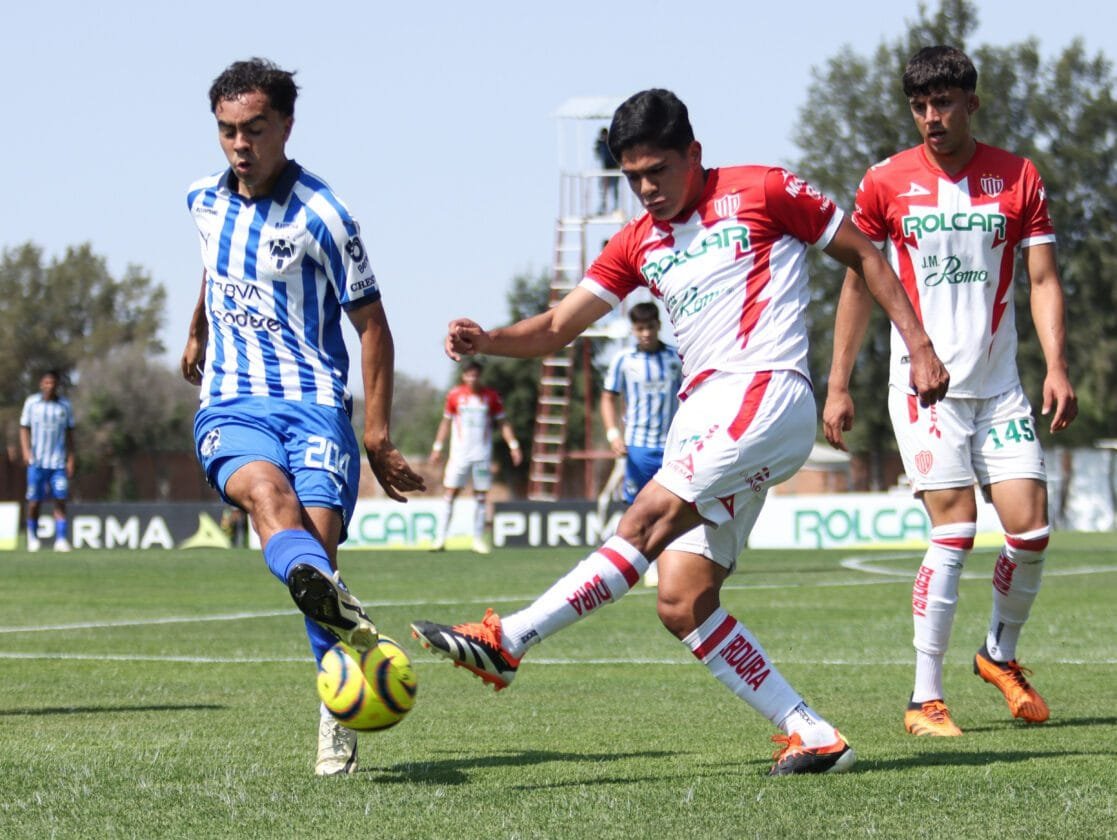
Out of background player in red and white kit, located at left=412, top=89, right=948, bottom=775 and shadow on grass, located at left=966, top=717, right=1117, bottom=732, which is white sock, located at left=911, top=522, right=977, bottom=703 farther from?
background player in red and white kit, located at left=412, top=89, right=948, bottom=775

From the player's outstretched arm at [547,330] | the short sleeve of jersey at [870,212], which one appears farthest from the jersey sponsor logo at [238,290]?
the short sleeve of jersey at [870,212]

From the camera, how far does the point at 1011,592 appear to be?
7.34 m

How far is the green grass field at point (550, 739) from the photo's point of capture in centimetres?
470

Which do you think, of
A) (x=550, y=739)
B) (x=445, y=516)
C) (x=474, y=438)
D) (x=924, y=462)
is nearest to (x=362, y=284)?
(x=550, y=739)

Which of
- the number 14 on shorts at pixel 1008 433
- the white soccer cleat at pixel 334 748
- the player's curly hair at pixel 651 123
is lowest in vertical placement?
the white soccer cleat at pixel 334 748

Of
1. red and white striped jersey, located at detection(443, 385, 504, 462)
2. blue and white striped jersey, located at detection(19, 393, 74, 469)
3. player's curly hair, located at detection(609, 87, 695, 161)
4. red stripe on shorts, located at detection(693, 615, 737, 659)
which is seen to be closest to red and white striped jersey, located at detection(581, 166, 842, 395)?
player's curly hair, located at detection(609, 87, 695, 161)

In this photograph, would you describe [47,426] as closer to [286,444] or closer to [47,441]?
[47,441]

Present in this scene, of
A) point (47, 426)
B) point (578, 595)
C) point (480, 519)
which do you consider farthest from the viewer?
point (47, 426)

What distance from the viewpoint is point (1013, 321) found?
7102 mm

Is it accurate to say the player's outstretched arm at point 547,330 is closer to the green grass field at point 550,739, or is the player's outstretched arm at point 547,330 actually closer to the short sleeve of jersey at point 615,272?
the short sleeve of jersey at point 615,272

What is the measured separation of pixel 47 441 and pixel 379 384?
2141cm

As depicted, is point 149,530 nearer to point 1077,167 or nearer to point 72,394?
point 1077,167

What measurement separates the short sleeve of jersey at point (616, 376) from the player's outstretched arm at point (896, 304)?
10.8m

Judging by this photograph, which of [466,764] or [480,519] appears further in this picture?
[480,519]
